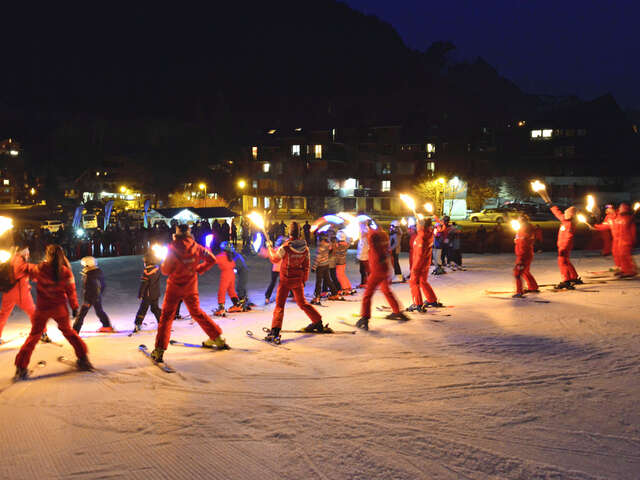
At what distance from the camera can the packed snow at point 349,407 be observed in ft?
11.2

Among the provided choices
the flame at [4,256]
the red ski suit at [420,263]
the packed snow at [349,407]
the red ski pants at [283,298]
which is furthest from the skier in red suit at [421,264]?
the flame at [4,256]

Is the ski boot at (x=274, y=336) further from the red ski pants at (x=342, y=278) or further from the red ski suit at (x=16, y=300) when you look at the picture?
the red ski pants at (x=342, y=278)

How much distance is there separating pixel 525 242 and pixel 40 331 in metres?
9.05

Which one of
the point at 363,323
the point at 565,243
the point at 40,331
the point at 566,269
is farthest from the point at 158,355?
the point at 566,269

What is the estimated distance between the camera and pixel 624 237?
38.4ft

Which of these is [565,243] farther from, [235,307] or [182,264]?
[182,264]

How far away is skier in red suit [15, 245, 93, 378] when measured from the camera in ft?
18.5

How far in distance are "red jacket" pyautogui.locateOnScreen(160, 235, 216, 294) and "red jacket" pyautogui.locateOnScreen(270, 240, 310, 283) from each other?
146 cm

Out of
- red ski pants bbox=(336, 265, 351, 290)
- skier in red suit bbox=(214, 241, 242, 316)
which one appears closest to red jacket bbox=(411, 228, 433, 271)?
red ski pants bbox=(336, 265, 351, 290)

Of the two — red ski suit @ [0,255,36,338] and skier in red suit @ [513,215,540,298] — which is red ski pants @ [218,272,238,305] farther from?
skier in red suit @ [513,215,540,298]

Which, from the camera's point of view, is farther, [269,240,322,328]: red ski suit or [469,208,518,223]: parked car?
[469,208,518,223]: parked car

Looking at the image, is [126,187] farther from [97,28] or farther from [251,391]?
[97,28]

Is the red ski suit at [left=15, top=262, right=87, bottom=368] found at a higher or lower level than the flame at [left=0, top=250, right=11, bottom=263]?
lower

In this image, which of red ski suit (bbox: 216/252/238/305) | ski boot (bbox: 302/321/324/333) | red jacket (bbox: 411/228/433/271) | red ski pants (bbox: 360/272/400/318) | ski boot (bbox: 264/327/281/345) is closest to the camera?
ski boot (bbox: 264/327/281/345)
